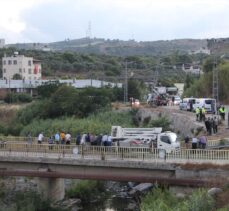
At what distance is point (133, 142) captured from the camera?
34.8 metres

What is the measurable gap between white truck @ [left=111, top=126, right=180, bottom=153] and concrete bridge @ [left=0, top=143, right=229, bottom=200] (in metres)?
1.51

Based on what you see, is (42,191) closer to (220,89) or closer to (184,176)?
(184,176)

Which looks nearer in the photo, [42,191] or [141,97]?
[42,191]

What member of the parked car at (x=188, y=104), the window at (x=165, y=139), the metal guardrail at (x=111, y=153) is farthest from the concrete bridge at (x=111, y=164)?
the parked car at (x=188, y=104)

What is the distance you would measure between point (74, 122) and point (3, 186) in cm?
2093

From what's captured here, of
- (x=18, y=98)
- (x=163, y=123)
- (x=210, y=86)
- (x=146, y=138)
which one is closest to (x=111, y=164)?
(x=146, y=138)

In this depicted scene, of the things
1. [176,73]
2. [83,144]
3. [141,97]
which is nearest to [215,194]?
[83,144]

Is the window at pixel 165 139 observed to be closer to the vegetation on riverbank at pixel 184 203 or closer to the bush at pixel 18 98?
the vegetation on riverbank at pixel 184 203

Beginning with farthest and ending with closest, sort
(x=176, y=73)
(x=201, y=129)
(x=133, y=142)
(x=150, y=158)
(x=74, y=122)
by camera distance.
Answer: (x=176, y=73) → (x=74, y=122) → (x=201, y=129) → (x=133, y=142) → (x=150, y=158)

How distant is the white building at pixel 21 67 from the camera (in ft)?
453

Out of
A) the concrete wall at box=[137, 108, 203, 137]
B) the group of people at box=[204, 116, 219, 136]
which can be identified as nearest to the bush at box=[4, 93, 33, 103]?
the concrete wall at box=[137, 108, 203, 137]

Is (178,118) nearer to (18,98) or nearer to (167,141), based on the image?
(167,141)

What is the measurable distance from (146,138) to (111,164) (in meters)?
7.07

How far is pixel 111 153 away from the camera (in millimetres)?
31047
